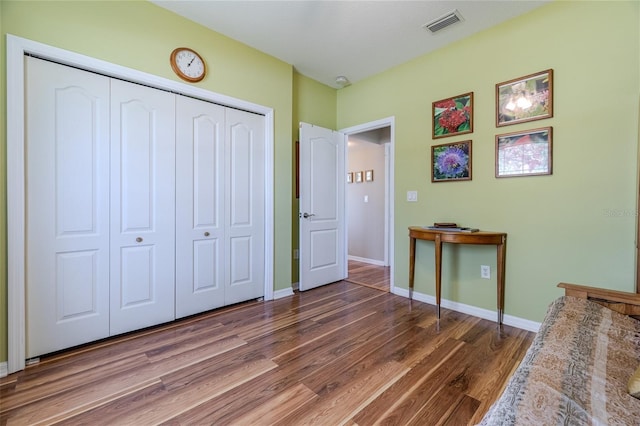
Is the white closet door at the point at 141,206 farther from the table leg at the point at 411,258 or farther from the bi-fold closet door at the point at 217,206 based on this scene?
the table leg at the point at 411,258

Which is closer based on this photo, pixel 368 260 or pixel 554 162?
pixel 554 162

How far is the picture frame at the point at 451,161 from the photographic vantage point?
2642 mm

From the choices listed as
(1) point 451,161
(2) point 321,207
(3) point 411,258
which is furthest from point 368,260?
(1) point 451,161

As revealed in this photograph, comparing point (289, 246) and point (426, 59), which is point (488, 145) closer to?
point (426, 59)

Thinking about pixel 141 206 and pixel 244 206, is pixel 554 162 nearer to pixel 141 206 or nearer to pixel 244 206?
pixel 244 206

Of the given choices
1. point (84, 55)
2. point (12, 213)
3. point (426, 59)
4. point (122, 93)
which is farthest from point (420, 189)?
point (12, 213)

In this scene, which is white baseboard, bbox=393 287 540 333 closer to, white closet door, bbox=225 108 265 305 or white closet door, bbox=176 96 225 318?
white closet door, bbox=225 108 265 305

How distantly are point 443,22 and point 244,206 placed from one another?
246 centimetres

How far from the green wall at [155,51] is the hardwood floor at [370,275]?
1.11 metres

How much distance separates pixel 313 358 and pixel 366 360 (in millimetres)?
350

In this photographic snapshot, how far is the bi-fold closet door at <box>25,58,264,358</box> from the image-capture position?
72.2 inches

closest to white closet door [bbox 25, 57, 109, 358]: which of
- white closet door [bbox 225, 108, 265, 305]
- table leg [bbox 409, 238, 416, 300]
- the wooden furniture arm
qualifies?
white closet door [bbox 225, 108, 265, 305]

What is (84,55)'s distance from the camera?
193 cm

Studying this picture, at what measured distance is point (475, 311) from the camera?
2.60 meters
